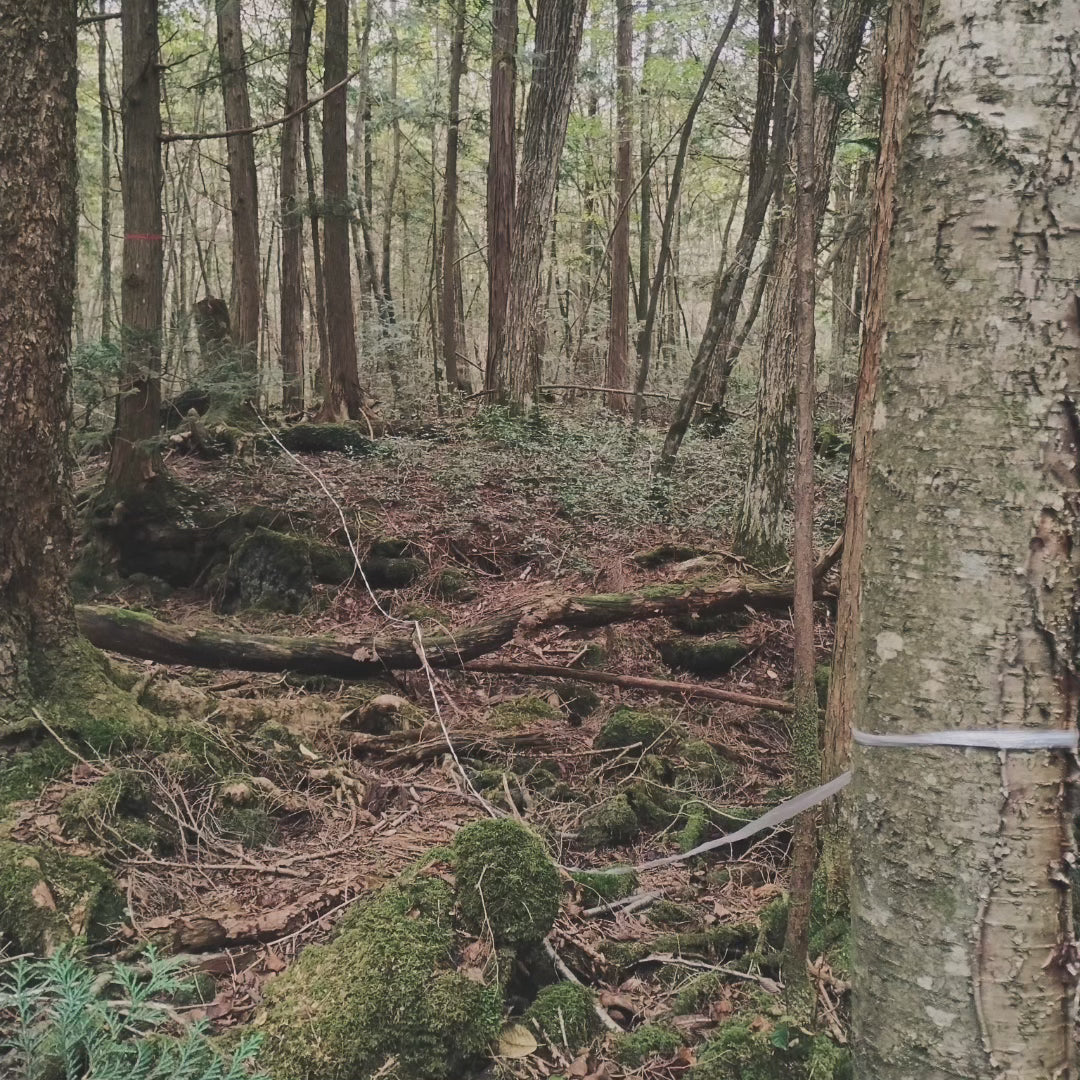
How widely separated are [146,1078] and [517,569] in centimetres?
554

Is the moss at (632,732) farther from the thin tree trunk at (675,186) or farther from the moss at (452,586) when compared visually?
the thin tree trunk at (675,186)

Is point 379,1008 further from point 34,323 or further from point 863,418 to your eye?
point 34,323

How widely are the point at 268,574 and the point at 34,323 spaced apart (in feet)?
11.5

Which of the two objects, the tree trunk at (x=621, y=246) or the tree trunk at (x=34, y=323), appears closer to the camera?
the tree trunk at (x=34, y=323)

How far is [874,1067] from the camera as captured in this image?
1430mm

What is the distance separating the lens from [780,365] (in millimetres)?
6809

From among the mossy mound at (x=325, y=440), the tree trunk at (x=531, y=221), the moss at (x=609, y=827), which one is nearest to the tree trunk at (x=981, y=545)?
the moss at (x=609, y=827)

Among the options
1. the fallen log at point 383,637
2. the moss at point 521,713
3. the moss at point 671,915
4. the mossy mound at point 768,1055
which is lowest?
the moss at point 671,915

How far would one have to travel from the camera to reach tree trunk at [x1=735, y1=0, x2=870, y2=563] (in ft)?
20.7

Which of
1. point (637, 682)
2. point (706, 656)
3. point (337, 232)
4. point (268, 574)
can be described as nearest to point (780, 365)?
point (706, 656)

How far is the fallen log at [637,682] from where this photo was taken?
424 cm

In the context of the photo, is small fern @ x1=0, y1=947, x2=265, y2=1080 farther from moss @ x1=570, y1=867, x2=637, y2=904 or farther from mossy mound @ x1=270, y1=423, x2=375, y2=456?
mossy mound @ x1=270, y1=423, x2=375, y2=456

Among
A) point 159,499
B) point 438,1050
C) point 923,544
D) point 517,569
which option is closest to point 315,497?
point 159,499

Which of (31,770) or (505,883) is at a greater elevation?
(31,770)
